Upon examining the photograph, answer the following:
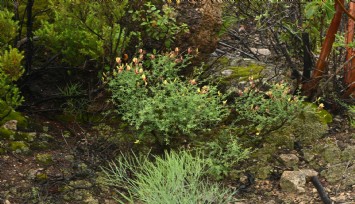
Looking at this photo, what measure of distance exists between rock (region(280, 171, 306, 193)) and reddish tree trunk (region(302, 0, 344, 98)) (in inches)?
47.6

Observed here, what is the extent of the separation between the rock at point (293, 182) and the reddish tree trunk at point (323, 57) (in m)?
1.21

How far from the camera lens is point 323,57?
5.39m

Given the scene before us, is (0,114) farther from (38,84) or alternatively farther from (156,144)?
(156,144)

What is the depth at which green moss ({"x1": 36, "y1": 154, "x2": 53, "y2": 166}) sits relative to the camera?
454 cm

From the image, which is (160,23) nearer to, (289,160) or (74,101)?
(74,101)

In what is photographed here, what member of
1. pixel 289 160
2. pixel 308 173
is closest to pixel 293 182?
pixel 308 173

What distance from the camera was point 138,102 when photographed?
4.56m

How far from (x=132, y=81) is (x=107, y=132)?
0.77 metres

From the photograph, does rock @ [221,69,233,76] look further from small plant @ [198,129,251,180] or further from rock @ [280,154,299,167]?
rock @ [280,154,299,167]

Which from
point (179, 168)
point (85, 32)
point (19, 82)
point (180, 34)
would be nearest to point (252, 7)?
point (180, 34)

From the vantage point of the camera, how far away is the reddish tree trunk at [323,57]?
5105mm

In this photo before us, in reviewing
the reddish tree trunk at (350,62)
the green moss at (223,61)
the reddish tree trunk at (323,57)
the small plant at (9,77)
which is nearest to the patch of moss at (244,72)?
the green moss at (223,61)

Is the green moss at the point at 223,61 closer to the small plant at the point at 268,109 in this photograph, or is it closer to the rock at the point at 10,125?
the small plant at the point at 268,109

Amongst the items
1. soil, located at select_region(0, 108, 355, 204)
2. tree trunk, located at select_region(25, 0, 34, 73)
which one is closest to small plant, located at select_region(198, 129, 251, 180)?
soil, located at select_region(0, 108, 355, 204)
